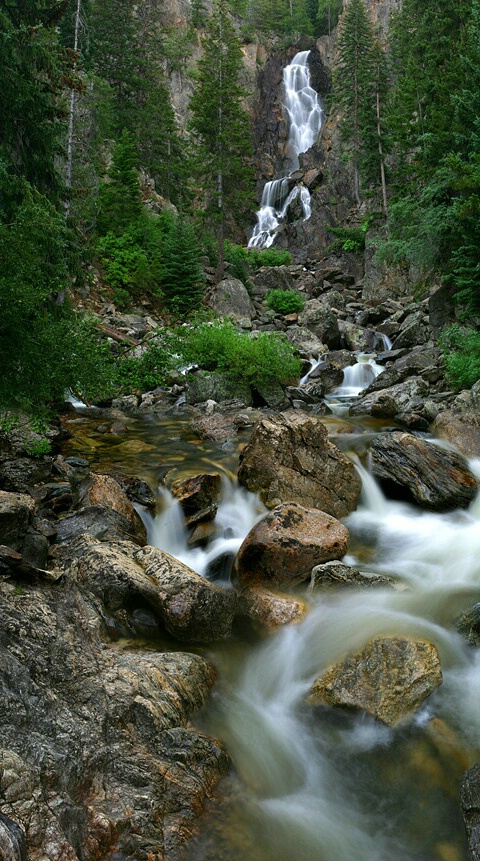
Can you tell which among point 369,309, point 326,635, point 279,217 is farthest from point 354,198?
point 326,635

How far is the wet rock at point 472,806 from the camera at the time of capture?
3.21m

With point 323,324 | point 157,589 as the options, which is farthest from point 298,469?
point 323,324

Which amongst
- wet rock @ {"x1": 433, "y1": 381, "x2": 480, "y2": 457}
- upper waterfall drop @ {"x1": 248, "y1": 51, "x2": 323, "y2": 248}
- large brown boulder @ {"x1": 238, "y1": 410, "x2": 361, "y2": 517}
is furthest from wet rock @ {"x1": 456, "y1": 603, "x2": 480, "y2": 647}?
upper waterfall drop @ {"x1": 248, "y1": 51, "x2": 323, "y2": 248}

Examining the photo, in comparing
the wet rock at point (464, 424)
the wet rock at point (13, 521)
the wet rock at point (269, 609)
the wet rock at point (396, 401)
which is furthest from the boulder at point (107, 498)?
the wet rock at point (396, 401)

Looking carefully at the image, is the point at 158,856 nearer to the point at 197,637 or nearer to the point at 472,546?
the point at 197,637

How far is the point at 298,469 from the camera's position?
8625 millimetres

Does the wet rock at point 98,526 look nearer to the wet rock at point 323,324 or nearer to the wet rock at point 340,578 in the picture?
the wet rock at point 340,578

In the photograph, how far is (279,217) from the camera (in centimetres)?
4450

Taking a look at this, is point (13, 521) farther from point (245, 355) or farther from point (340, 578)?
point (245, 355)

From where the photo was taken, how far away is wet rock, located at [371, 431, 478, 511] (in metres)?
8.41

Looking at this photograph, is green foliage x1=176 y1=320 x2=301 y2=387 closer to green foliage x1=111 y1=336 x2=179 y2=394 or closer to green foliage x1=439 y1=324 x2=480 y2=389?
green foliage x1=111 y1=336 x2=179 y2=394

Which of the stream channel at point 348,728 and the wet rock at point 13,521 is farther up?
the wet rock at point 13,521

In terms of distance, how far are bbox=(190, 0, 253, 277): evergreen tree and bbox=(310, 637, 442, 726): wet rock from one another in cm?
2577

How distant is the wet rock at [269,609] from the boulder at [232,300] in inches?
786
